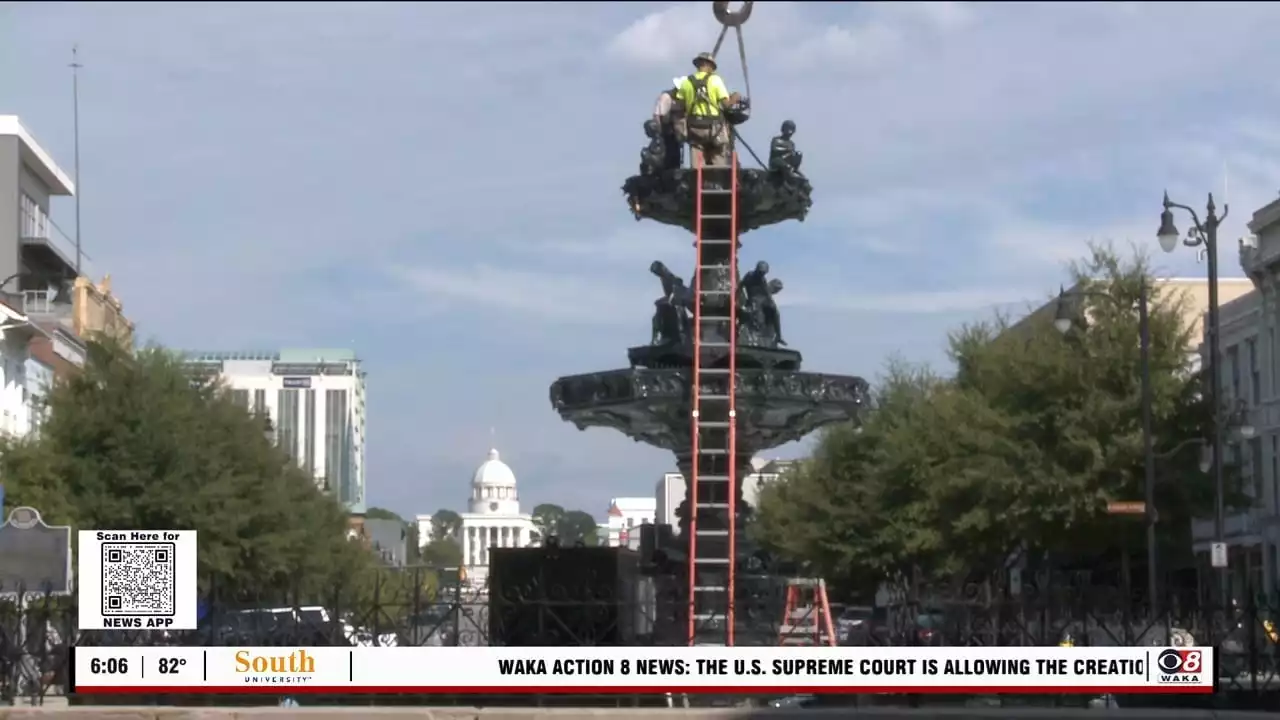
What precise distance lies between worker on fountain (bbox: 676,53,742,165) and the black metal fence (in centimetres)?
715

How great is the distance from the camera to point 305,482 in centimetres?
7231

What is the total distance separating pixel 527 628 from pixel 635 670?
64.5 inches

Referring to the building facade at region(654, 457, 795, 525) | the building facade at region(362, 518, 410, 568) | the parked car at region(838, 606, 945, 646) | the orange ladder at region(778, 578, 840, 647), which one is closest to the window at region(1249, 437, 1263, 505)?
the building facade at region(654, 457, 795, 525)

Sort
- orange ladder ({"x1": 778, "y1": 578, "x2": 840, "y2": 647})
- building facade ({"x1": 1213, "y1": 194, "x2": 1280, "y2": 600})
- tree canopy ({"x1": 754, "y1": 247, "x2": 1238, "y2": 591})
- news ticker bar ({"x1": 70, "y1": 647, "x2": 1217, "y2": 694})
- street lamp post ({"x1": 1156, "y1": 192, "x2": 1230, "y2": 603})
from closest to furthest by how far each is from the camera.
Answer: news ticker bar ({"x1": 70, "y1": 647, "x2": 1217, "y2": 694})
orange ladder ({"x1": 778, "y1": 578, "x2": 840, "y2": 647})
street lamp post ({"x1": 1156, "y1": 192, "x2": 1230, "y2": 603})
tree canopy ({"x1": 754, "y1": 247, "x2": 1238, "y2": 591})
building facade ({"x1": 1213, "y1": 194, "x2": 1280, "y2": 600})

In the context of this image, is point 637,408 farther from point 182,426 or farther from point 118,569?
point 182,426

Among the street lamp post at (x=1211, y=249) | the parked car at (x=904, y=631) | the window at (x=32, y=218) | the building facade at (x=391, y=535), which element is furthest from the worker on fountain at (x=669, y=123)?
the building facade at (x=391, y=535)

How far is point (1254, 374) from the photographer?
2522 inches

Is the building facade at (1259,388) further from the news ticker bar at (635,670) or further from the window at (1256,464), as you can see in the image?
the news ticker bar at (635,670)

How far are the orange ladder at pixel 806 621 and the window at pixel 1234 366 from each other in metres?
44.6

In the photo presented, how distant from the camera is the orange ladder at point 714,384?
23.7 m

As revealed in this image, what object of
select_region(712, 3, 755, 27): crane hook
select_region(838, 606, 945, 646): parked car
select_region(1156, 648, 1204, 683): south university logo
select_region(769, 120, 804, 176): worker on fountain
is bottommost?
select_region(1156, 648, 1204, 683): south university logo

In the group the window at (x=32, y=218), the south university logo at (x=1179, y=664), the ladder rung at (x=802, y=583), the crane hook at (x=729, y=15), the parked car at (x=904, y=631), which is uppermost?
the window at (x=32, y=218)

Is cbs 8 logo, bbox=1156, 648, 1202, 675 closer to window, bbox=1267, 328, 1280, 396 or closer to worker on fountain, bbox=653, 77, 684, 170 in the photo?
worker on fountain, bbox=653, 77, 684, 170

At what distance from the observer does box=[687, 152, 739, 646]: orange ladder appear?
2372 cm
